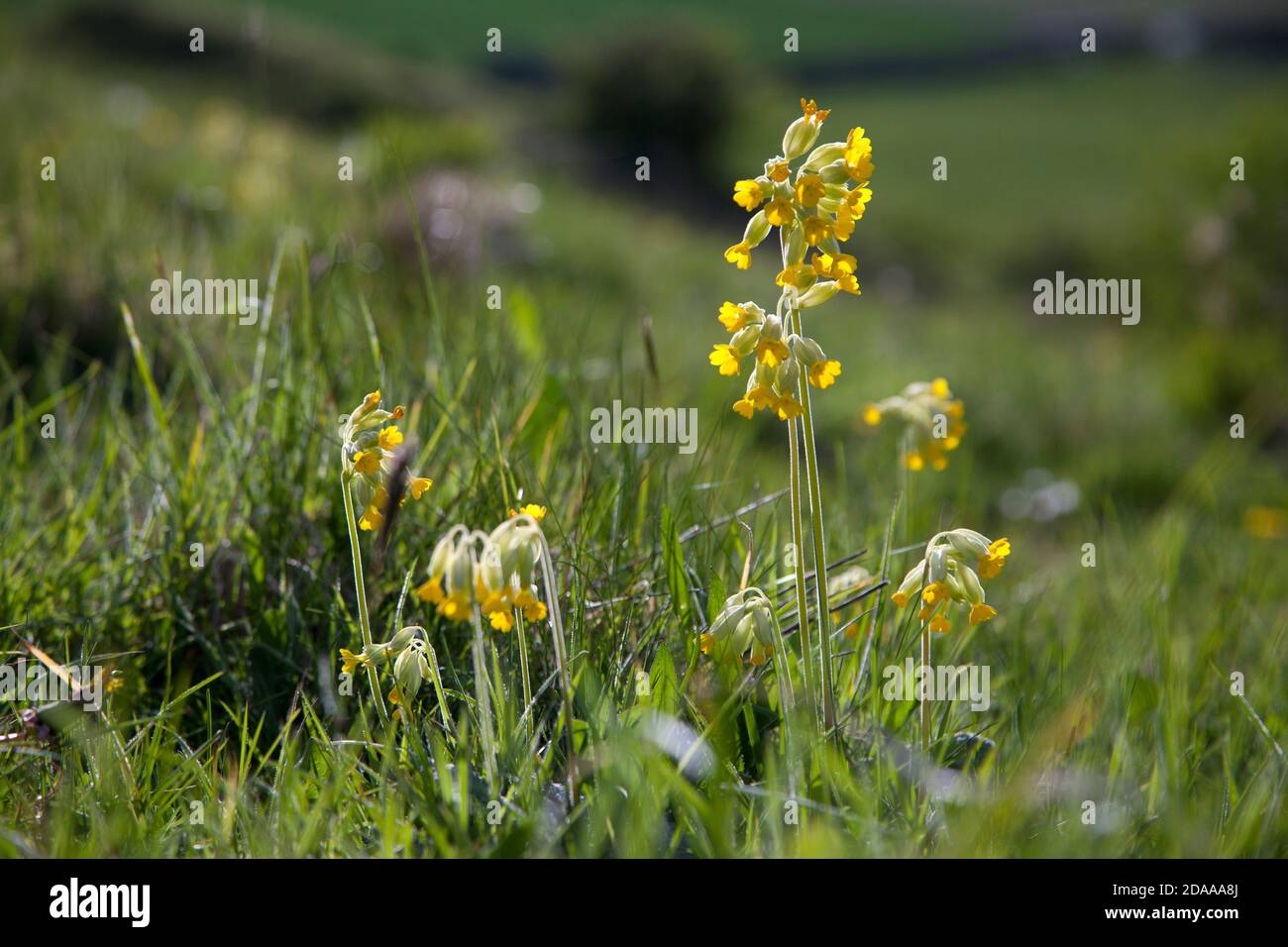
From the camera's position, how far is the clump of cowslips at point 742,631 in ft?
4.71

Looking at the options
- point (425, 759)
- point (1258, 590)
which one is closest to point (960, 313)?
point (1258, 590)

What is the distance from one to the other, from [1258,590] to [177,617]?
10.7 ft

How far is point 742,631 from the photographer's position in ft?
4.76

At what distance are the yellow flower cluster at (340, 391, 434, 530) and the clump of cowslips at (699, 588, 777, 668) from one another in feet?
1.52

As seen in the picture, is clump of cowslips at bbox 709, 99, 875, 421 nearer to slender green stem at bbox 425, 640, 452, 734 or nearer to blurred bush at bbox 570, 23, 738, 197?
slender green stem at bbox 425, 640, 452, 734

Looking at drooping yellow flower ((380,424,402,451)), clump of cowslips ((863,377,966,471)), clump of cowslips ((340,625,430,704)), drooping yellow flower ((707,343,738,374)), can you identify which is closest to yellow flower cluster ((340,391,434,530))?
A: drooping yellow flower ((380,424,402,451))

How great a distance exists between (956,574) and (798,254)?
20.6 inches

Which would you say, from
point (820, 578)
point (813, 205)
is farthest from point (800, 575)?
point (813, 205)

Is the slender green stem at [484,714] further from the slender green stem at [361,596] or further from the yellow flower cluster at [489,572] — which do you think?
the slender green stem at [361,596]

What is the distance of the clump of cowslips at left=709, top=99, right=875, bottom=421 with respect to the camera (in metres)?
1.41

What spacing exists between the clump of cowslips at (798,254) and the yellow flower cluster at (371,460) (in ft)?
1.53

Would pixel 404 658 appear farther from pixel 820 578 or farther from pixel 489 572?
pixel 820 578

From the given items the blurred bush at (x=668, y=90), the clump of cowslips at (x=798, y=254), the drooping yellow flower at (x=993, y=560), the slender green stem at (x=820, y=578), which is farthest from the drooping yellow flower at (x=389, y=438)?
the blurred bush at (x=668, y=90)
